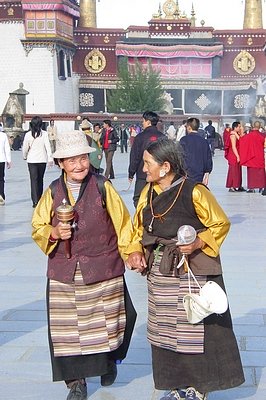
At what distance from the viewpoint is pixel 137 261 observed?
3.70 m

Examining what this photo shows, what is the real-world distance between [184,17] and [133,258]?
49.9 metres

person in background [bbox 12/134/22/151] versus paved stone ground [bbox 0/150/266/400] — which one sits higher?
paved stone ground [bbox 0/150/266/400]

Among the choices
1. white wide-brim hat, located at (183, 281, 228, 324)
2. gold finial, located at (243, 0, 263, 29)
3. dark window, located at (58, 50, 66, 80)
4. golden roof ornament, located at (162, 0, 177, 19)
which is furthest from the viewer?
gold finial, located at (243, 0, 263, 29)

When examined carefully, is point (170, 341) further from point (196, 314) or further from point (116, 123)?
point (116, 123)

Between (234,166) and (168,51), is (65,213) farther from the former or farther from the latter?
(168,51)

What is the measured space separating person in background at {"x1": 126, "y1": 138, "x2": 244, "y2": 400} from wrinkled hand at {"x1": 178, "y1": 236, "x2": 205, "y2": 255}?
12 mm

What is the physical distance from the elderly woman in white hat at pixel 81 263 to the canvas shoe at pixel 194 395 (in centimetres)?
43

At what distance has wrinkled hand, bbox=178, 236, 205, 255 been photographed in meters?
3.53

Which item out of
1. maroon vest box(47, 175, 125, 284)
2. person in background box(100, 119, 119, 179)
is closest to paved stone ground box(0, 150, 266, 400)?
maroon vest box(47, 175, 125, 284)

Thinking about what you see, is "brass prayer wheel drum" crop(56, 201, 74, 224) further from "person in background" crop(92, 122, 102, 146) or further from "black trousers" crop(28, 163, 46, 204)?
"person in background" crop(92, 122, 102, 146)

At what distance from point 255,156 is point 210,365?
36.6 ft

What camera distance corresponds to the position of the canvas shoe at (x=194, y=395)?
3716mm

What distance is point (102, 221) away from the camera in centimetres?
386

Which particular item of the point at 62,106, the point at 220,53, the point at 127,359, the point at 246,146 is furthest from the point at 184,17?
the point at 127,359
